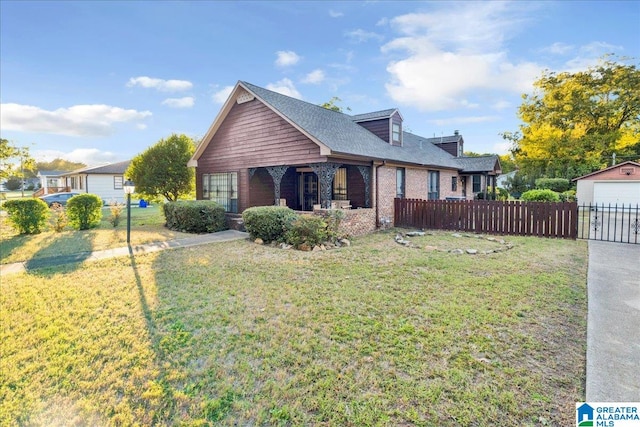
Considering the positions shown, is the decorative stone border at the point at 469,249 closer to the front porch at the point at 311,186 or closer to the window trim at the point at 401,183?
the front porch at the point at 311,186

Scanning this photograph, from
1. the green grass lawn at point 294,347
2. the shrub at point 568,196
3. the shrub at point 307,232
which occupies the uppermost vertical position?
the shrub at point 568,196

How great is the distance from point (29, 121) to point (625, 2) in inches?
1273

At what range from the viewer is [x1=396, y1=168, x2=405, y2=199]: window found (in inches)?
587

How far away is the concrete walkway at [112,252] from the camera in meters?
7.30

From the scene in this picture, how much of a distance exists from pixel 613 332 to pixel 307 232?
7010 mm

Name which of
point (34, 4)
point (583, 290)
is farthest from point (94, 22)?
point (583, 290)

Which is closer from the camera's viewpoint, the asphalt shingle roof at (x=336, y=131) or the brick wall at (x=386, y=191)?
the asphalt shingle roof at (x=336, y=131)

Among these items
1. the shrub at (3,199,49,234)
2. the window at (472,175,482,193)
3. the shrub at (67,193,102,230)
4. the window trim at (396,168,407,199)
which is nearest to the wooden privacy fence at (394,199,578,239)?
the window trim at (396,168,407,199)

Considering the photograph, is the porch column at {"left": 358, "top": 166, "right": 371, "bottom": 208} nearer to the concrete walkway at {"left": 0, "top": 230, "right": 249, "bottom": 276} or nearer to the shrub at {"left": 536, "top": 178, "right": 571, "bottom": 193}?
the concrete walkway at {"left": 0, "top": 230, "right": 249, "bottom": 276}

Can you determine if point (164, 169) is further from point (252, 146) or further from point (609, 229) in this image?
point (609, 229)

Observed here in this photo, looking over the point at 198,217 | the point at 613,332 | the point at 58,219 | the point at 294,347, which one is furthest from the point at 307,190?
the point at 613,332

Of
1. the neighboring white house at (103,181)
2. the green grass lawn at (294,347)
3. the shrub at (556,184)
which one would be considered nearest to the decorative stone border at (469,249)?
the green grass lawn at (294,347)

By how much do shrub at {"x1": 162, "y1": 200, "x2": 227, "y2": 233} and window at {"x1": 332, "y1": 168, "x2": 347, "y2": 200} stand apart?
204 inches

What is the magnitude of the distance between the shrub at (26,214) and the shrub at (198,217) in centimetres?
485
